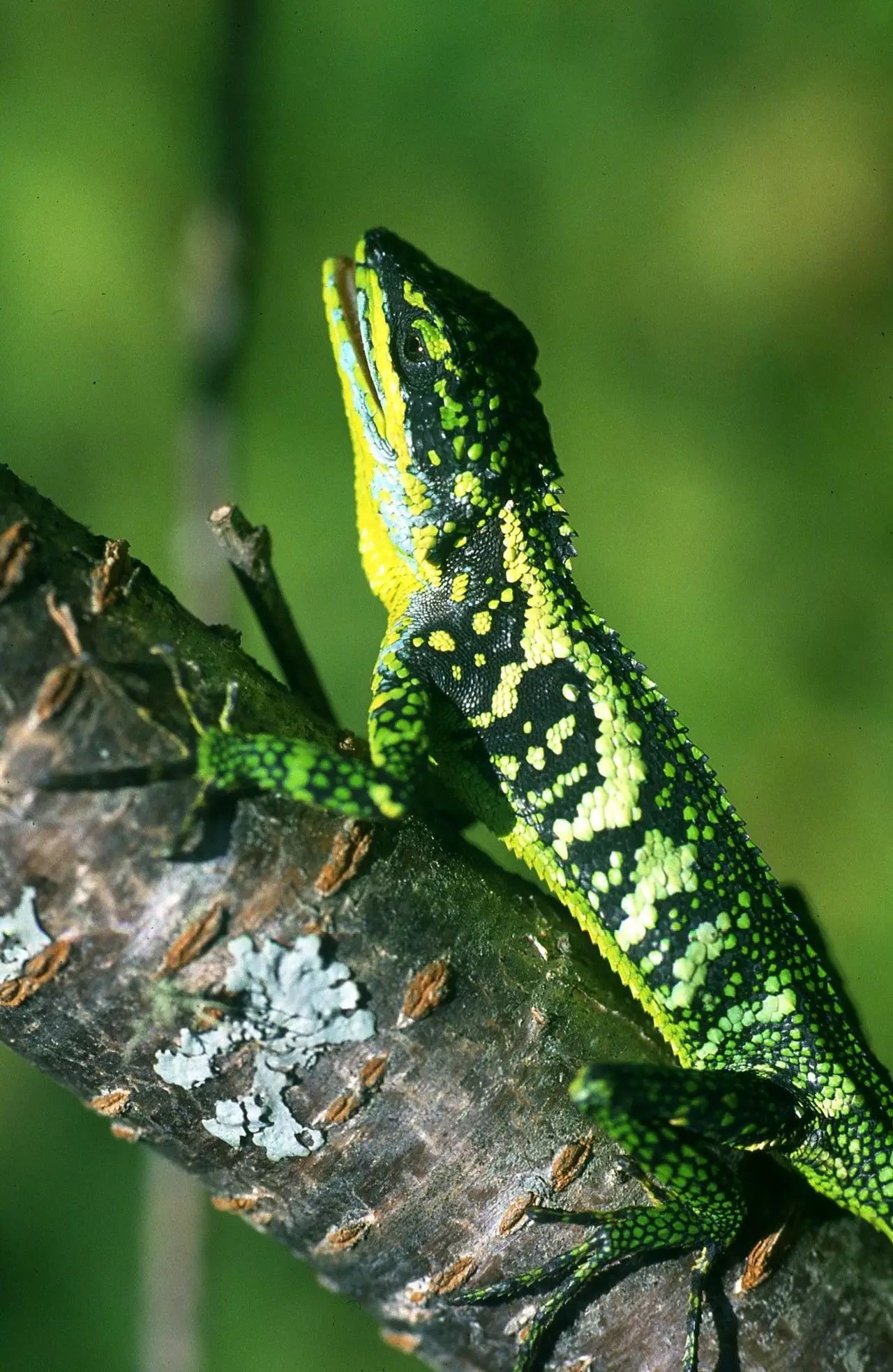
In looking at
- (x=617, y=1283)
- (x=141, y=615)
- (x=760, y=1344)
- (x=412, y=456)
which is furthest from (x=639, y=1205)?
(x=412, y=456)

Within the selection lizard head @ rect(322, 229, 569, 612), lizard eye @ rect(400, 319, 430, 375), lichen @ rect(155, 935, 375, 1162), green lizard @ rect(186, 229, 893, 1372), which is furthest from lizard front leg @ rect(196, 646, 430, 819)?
lizard eye @ rect(400, 319, 430, 375)

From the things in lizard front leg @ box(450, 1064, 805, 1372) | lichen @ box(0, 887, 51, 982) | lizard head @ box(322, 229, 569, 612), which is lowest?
lichen @ box(0, 887, 51, 982)

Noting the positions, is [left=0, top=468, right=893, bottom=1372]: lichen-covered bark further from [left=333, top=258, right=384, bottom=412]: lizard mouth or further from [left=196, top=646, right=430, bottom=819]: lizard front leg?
[left=333, top=258, right=384, bottom=412]: lizard mouth

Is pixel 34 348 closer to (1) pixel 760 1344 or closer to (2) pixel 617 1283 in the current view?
(2) pixel 617 1283

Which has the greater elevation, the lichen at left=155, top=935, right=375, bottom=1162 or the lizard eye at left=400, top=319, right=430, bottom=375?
the lizard eye at left=400, top=319, right=430, bottom=375

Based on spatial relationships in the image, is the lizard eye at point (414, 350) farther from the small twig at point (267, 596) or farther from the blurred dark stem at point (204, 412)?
the blurred dark stem at point (204, 412)
